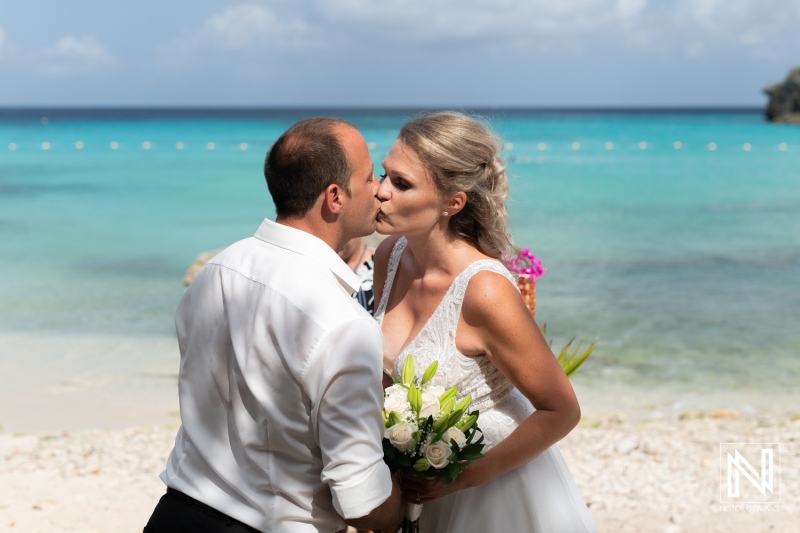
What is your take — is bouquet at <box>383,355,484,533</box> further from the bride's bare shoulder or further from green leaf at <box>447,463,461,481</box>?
the bride's bare shoulder

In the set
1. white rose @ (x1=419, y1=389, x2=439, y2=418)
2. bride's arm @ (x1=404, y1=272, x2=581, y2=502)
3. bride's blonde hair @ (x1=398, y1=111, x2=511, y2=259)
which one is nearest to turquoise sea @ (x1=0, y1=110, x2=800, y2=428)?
bride's blonde hair @ (x1=398, y1=111, x2=511, y2=259)

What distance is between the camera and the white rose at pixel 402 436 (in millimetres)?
2963

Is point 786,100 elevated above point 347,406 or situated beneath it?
elevated above

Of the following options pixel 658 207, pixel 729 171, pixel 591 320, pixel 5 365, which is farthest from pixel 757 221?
pixel 5 365

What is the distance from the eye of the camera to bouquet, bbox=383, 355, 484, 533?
2.98 m

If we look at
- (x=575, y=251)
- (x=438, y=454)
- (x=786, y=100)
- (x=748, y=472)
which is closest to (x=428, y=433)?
(x=438, y=454)

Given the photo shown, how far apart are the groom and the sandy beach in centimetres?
338

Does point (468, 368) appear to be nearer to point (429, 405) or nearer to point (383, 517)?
point (429, 405)

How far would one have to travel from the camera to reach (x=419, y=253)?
3.66 m

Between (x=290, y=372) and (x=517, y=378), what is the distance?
1.03 m

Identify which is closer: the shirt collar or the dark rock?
the shirt collar

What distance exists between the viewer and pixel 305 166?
2.60 metres

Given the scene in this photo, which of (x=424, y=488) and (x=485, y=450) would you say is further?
(x=485, y=450)

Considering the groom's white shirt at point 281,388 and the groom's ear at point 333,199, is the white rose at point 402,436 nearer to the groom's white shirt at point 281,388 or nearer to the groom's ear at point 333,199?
the groom's white shirt at point 281,388
